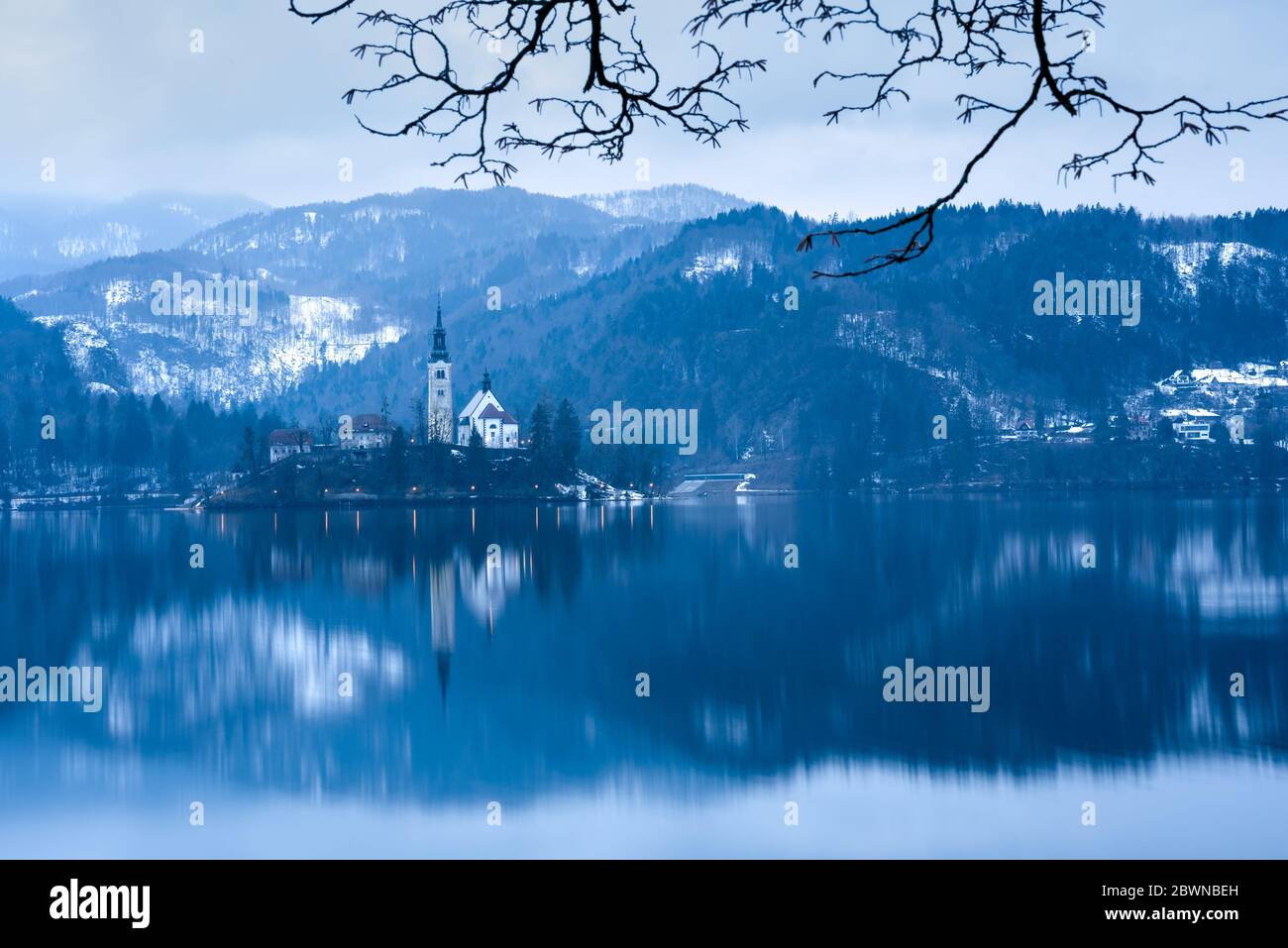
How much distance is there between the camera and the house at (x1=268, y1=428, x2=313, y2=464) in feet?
635

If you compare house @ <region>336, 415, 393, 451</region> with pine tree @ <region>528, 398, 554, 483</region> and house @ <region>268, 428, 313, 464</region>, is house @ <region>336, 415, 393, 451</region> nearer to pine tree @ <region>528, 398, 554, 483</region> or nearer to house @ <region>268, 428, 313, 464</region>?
house @ <region>268, 428, 313, 464</region>

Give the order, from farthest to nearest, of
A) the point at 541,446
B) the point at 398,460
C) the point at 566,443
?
the point at 566,443, the point at 541,446, the point at 398,460

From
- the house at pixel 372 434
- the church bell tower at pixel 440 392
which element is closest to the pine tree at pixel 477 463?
the church bell tower at pixel 440 392

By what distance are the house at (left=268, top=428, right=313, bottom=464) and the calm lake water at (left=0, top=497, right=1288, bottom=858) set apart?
109436 millimetres

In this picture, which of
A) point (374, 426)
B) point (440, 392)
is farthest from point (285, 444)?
point (440, 392)

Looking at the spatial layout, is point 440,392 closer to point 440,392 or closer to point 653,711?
point 440,392

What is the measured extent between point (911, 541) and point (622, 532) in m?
28.6

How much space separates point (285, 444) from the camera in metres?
196

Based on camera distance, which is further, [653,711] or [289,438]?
[289,438]

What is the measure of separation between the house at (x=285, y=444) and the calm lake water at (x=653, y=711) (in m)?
109

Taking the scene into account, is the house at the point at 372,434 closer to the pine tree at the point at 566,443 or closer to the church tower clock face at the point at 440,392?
the church tower clock face at the point at 440,392

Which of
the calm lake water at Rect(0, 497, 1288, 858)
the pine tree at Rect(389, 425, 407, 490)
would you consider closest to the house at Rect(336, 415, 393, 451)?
the pine tree at Rect(389, 425, 407, 490)

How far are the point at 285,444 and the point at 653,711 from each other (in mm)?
167483
